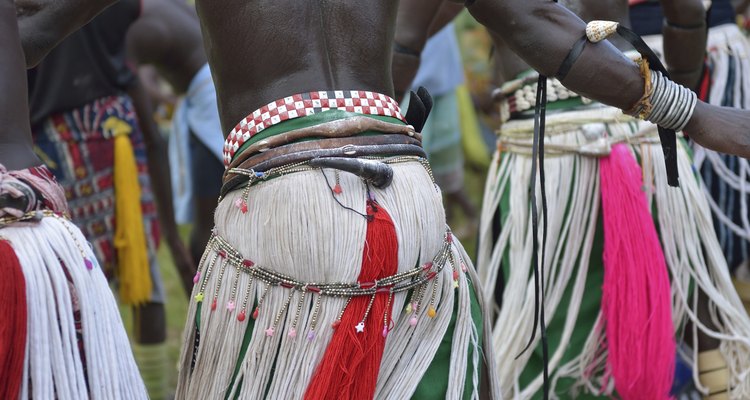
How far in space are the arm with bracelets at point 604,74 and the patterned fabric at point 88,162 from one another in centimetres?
237

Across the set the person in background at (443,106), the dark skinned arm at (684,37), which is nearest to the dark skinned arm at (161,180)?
the person in background at (443,106)

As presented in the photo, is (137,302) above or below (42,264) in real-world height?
below

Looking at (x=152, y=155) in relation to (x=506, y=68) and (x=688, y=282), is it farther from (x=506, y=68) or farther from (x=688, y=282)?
(x=688, y=282)

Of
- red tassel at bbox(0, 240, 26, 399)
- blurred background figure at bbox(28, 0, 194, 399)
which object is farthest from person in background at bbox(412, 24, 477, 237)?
red tassel at bbox(0, 240, 26, 399)

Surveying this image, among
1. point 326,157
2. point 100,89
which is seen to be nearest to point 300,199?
point 326,157

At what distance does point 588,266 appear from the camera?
3299 millimetres

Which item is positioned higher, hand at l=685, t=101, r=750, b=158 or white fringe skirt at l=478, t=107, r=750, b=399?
hand at l=685, t=101, r=750, b=158

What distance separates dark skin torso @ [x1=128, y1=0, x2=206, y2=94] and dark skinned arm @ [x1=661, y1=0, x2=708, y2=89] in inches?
93.0

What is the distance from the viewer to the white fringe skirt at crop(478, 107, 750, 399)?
3217mm

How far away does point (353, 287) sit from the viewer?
2184mm

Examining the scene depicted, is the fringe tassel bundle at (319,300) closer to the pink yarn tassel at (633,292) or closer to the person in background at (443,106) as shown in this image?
the pink yarn tassel at (633,292)

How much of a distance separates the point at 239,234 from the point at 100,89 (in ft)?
7.77

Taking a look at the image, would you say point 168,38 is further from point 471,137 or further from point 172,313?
point 471,137

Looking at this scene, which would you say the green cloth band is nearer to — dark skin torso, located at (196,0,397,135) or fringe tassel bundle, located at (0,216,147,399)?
dark skin torso, located at (196,0,397,135)
